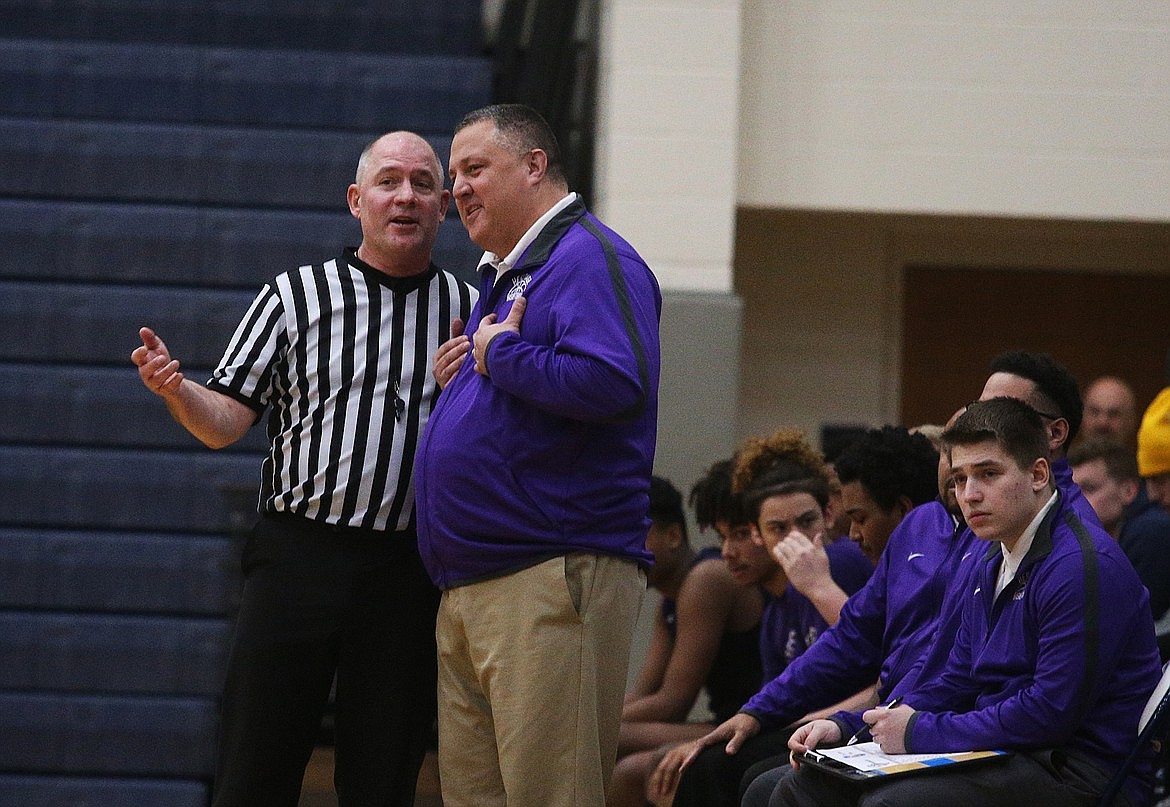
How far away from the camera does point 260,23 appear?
5051mm

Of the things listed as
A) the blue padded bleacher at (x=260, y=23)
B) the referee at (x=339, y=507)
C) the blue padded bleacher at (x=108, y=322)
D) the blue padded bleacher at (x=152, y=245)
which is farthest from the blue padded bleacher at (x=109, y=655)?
the blue padded bleacher at (x=260, y=23)

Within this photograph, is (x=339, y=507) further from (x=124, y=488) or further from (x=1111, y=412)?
(x=1111, y=412)

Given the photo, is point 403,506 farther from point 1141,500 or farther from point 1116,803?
point 1141,500

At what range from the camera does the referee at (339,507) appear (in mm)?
2742

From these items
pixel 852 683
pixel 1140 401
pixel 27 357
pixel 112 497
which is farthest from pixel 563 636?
pixel 1140 401

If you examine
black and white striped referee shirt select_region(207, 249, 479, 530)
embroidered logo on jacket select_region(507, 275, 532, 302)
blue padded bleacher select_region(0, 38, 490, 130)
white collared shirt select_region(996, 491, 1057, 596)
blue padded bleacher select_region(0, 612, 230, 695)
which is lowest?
blue padded bleacher select_region(0, 612, 230, 695)

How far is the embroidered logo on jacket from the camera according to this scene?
263 centimetres

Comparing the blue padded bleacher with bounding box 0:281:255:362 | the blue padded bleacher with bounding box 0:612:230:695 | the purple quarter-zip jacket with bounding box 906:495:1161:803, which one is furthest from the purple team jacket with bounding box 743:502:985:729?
the blue padded bleacher with bounding box 0:281:255:362

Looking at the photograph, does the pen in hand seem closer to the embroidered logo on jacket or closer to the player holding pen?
the player holding pen

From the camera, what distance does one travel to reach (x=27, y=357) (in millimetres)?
4418

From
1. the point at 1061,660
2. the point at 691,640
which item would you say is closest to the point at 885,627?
the point at 1061,660

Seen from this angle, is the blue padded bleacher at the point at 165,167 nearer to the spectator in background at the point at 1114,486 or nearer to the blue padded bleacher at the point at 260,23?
the blue padded bleacher at the point at 260,23

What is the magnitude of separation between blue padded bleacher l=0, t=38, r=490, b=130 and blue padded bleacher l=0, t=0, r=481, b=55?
0.59ft

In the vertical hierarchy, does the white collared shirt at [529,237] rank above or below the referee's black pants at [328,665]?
above
